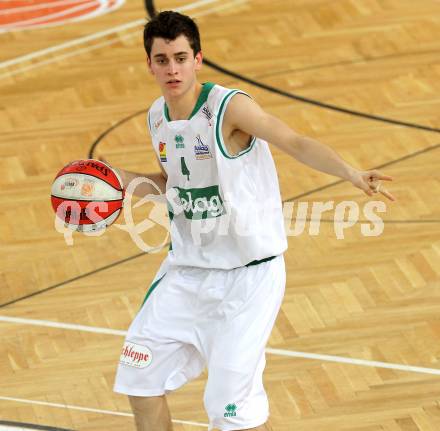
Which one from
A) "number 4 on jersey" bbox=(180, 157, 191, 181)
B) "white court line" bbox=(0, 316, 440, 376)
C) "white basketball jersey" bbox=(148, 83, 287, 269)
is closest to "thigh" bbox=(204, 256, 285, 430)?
"white basketball jersey" bbox=(148, 83, 287, 269)

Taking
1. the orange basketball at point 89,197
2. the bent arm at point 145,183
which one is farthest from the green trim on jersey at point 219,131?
the orange basketball at point 89,197

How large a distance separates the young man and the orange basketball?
0.30 metres

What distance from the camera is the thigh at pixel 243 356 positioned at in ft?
17.3

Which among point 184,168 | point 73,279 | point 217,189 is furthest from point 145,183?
point 73,279

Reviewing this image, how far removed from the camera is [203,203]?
17.8 feet

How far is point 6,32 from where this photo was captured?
1114 cm

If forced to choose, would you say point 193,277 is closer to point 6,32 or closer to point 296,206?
point 296,206

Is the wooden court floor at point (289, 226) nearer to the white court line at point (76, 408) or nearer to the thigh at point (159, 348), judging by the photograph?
the white court line at point (76, 408)

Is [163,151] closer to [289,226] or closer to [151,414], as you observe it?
[151,414]

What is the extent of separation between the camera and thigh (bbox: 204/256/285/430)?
5.27m

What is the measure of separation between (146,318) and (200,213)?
1.71 ft

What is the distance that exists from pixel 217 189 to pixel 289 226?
268 cm

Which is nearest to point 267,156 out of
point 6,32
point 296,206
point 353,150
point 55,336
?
point 55,336

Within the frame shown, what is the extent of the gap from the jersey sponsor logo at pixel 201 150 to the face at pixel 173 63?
22 centimetres
